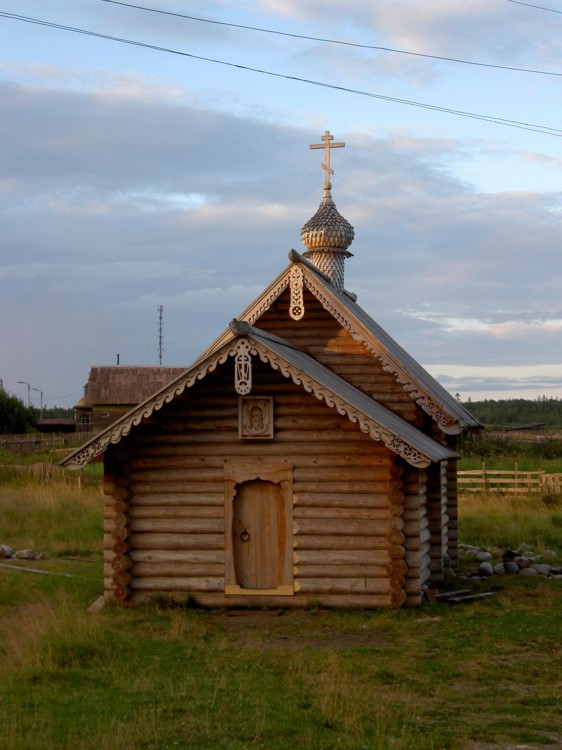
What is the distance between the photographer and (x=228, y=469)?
52.8ft

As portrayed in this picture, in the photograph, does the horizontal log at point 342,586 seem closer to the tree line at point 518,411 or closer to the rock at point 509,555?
the rock at point 509,555

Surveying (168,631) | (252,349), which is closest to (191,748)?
(168,631)

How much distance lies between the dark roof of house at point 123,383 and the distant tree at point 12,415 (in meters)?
9.97

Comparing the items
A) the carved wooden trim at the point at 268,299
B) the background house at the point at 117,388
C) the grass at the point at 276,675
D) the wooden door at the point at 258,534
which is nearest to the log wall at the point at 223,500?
the wooden door at the point at 258,534

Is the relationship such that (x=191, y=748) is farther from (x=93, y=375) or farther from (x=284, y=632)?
(x=93, y=375)

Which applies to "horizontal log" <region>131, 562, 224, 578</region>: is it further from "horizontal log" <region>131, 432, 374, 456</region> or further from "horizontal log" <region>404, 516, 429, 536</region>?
"horizontal log" <region>404, 516, 429, 536</region>

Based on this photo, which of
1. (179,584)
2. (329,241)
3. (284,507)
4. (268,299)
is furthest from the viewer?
(329,241)

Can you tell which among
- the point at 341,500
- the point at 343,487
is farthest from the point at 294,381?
the point at 341,500

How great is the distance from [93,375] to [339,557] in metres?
50.4

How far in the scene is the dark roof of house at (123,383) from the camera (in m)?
62.9

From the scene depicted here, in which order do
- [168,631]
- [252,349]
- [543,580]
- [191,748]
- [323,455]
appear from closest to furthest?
[191,748]
[168,631]
[252,349]
[323,455]
[543,580]

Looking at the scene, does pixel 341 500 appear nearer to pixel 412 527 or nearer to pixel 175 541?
pixel 412 527

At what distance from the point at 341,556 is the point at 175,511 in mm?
2753

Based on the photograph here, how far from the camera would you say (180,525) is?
53.1ft
